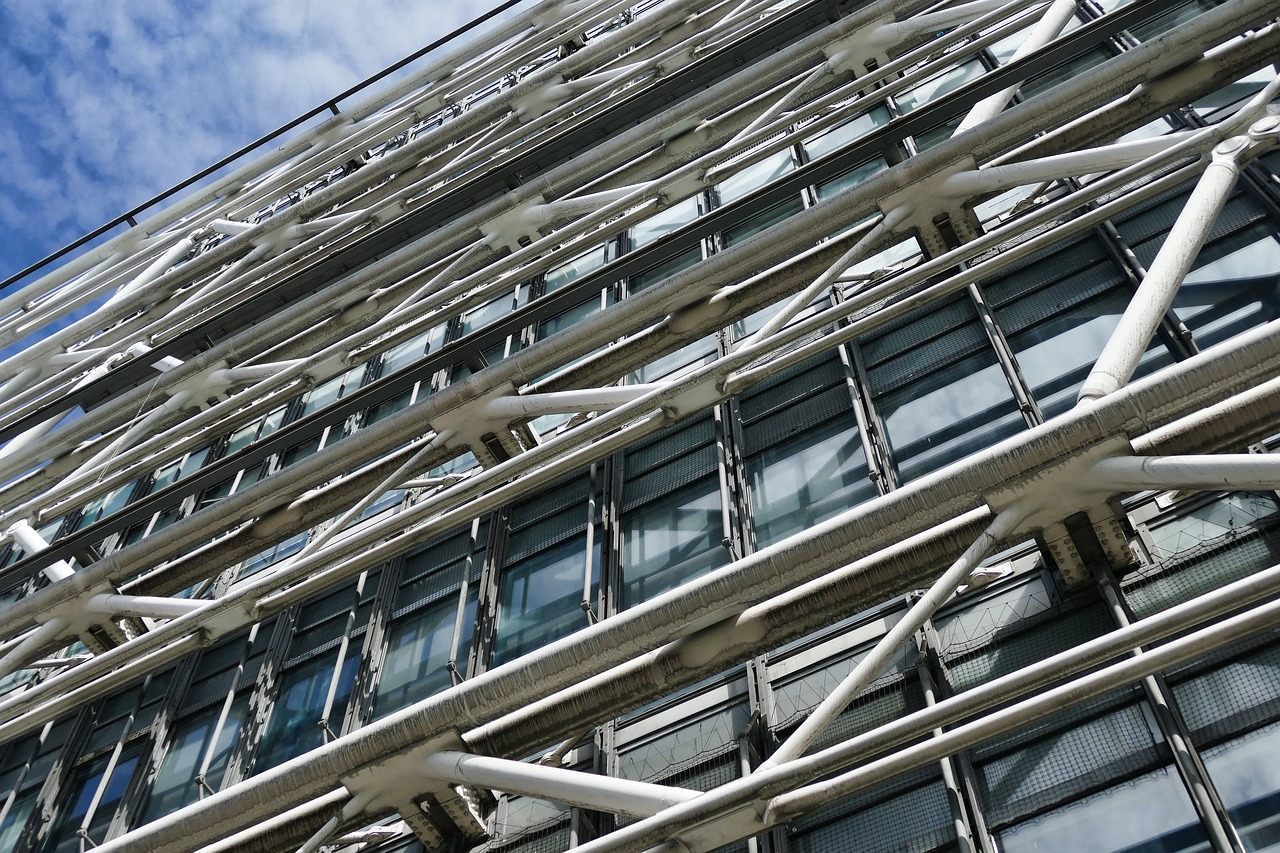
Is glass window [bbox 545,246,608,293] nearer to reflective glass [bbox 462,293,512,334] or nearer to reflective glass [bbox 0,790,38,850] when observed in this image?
reflective glass [bbox 462,293,512,334]

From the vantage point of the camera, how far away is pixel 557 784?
983cm

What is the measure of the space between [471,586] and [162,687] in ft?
16.1

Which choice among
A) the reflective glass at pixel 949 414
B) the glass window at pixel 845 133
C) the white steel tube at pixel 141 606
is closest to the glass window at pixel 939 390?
the reflective glass at pixel 949 414

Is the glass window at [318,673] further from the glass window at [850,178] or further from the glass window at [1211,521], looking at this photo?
the glass window at [1211,521]

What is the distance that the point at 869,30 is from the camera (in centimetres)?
1747

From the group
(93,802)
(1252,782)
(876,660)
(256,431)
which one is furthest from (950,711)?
(256,431)

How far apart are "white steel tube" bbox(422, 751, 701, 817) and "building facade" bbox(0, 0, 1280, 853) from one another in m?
0.05

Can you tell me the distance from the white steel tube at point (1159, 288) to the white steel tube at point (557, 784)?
3983 millimetres

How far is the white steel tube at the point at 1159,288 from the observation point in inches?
364

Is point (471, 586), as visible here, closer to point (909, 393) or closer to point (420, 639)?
point (420, 639)

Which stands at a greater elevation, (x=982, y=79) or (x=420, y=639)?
(x=982, y=79)

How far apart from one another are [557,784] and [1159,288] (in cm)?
560

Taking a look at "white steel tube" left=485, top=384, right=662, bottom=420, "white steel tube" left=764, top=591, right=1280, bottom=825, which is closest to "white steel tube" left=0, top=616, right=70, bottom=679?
"white steel tube" left=485, top=384, right=662, bottom=420

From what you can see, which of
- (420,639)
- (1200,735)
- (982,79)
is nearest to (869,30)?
(982,79)
